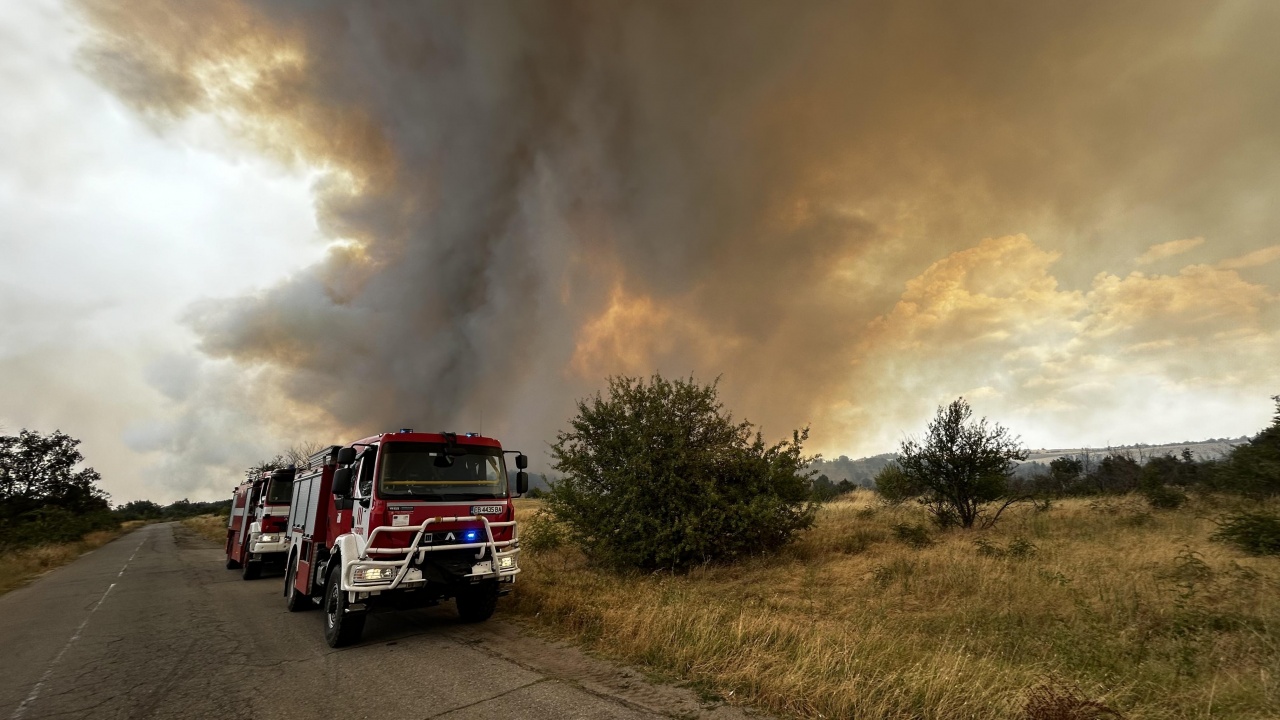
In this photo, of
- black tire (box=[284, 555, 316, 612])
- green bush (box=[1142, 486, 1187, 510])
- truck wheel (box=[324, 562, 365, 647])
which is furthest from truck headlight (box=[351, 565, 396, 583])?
green bush (box=[1142, 486, 1187, 510])

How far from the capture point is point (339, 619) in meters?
7.82

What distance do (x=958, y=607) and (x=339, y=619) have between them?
31.6 ft

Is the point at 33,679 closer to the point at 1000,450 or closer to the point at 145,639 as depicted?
the point at 145,639

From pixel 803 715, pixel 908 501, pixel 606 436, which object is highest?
pixel 606 436

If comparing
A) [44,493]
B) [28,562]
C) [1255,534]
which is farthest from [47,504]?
[1255,534]

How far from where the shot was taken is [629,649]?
720 centimetres

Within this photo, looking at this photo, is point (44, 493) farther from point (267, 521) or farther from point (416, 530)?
point (416, 530)

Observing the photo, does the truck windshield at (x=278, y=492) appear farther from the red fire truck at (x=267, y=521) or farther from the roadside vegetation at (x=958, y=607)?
the roadside vegetation at (x=958, y=607)

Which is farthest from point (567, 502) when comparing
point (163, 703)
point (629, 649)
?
point (163, 703)

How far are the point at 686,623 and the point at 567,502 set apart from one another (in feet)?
25.2

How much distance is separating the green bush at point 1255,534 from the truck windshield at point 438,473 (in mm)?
15466

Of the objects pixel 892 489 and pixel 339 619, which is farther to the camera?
pixel 892 489

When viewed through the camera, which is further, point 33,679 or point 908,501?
point 908,501

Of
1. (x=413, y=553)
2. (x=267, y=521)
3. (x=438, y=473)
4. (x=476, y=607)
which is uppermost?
(x=438, y=473)
